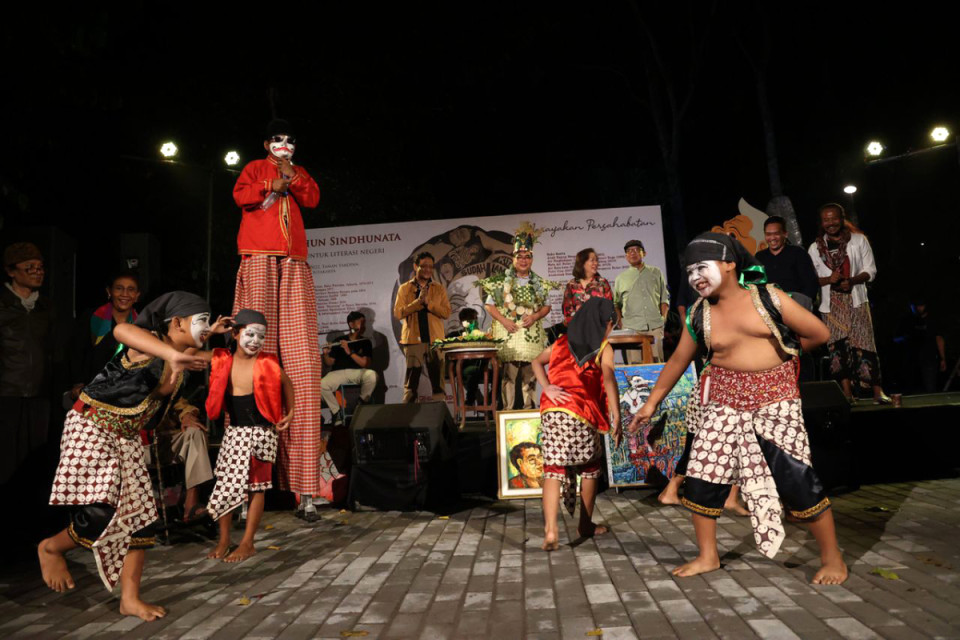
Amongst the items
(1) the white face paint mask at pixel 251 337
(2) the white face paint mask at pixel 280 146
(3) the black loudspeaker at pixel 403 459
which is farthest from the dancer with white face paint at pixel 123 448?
(3) the black loudspeaker at pixel 403 459

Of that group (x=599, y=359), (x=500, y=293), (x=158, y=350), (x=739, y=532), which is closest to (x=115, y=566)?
(x=158, y=350)

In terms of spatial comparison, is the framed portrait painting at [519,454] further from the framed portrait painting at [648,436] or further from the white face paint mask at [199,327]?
the white face paint mask at [199,327]

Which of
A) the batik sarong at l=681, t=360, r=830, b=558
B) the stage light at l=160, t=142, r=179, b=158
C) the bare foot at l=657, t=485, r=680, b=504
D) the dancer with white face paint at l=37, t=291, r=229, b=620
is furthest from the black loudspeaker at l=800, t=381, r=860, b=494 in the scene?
the stage light at l=160, t=142, r=179, b=158

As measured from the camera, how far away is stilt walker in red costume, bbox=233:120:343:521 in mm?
6133

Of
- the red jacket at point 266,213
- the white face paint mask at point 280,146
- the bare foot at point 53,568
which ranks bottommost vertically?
the bare foot at point 53,568

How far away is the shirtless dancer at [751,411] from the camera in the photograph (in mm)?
3807

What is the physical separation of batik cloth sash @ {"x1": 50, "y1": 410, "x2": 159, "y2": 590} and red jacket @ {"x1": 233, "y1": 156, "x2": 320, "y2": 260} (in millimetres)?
2533

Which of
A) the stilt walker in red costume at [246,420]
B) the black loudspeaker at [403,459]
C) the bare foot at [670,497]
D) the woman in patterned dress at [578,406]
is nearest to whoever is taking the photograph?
the woman in patterned dress at [578,406]

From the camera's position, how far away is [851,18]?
55.3ft

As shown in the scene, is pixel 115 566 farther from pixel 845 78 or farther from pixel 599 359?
pixel 845 78

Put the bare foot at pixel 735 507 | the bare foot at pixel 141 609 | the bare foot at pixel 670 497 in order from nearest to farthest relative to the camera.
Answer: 1. the bare foot at pixel 141 609
2. the bare foot at pixel 735 507
3. the bare foot at pixel 670 497

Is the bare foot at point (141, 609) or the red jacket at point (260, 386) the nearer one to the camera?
the bare foot at point (141, 609)

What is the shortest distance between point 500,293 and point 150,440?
151 inches

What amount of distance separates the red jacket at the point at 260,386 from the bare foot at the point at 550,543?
2.10m
